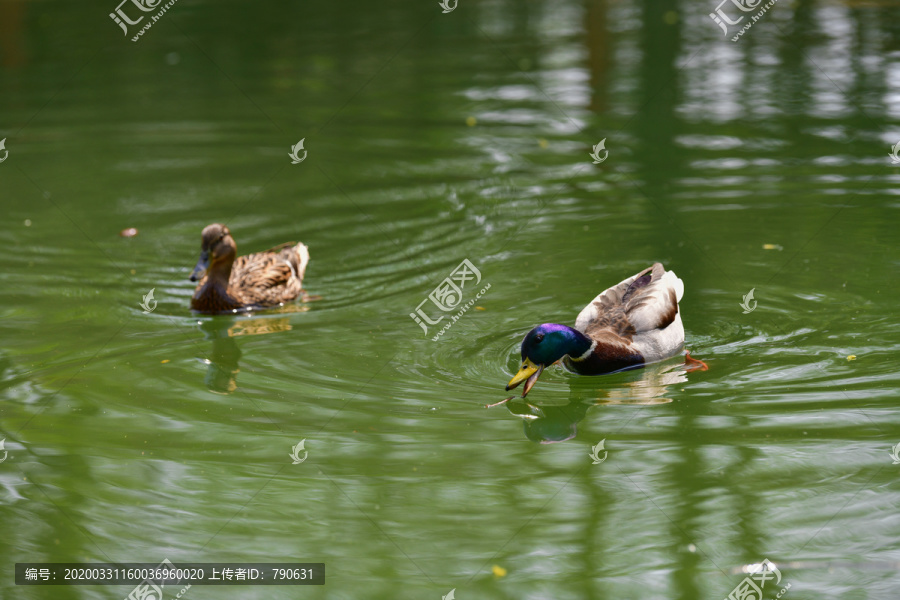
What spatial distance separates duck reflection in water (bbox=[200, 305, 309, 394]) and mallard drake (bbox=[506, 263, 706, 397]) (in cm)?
186

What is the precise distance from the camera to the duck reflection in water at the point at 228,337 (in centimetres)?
681

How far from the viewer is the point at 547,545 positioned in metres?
4.93

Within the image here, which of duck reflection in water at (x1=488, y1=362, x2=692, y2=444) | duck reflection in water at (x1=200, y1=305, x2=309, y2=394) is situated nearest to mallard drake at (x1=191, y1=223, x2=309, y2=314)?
duck reflection in water at (x1=200, y1=305, x2=309, y2=394)

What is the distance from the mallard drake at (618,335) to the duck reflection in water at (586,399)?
0.32 ft

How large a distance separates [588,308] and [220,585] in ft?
10.1

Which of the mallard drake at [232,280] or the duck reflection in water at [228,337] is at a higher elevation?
the mallard drake at [232,280]

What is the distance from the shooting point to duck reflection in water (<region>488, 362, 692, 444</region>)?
19.8ft

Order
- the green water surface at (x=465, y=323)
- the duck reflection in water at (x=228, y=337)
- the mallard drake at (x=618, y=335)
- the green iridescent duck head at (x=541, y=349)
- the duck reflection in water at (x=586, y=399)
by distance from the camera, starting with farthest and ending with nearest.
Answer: the duck reflection in water at (x=228, y=337), the mallard drake at (x=618, y=335), the green iridescent duck head at (x=541, y=349), the duck reflection in water at (x=586, y=399), the green water surface at (x=465, y=323)

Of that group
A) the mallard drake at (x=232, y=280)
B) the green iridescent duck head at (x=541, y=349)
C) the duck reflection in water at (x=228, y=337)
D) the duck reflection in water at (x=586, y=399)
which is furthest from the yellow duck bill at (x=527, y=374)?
the mallard drake at (x=232, y=280)

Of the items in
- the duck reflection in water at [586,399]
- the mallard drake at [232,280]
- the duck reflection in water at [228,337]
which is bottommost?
the duck reflection in water at [586,399]

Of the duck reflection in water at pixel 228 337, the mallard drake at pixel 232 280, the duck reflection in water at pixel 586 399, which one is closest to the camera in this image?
the duck reflection in water at pixel 586 399

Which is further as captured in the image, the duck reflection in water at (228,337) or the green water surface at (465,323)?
the duck reflection in water at (228,337)

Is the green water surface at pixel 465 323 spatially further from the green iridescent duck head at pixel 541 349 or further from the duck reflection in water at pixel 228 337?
the green iridescent duck head at pixel 541 349

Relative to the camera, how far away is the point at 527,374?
241 inches
